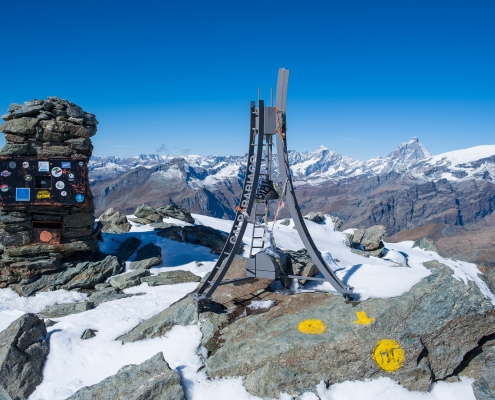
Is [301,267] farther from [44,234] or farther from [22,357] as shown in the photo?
[44,234]

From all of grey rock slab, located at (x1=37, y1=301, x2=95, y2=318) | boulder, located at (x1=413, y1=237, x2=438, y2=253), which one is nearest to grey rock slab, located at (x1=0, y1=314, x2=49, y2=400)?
grey rock slab, located at (x1=37, y1=301, x2=95, y2=318)

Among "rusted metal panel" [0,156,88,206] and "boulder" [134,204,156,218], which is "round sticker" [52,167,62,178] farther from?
"boulder" [134,204,156,218]

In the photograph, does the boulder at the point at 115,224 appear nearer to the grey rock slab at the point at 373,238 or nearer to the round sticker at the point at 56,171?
the round sticker at the point at 56,171

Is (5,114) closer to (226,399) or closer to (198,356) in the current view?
(198,356)

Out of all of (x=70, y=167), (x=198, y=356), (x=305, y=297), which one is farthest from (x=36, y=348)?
(x=70, y=167)

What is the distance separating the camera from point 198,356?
39.5 ft

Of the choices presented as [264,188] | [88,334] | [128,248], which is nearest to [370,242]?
[128,248]

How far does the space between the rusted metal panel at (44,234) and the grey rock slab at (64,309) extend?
195 inches

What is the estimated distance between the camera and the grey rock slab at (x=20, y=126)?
20.7m

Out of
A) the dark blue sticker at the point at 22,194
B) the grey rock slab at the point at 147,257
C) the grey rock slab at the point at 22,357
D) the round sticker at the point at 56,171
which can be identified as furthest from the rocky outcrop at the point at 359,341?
the dark blue sticker at the point at 22,194

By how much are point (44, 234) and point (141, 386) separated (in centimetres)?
1468

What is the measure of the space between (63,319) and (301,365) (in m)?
10.5

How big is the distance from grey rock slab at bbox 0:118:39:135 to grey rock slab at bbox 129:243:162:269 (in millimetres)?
9918

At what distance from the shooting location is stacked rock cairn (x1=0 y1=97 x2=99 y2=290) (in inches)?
820
